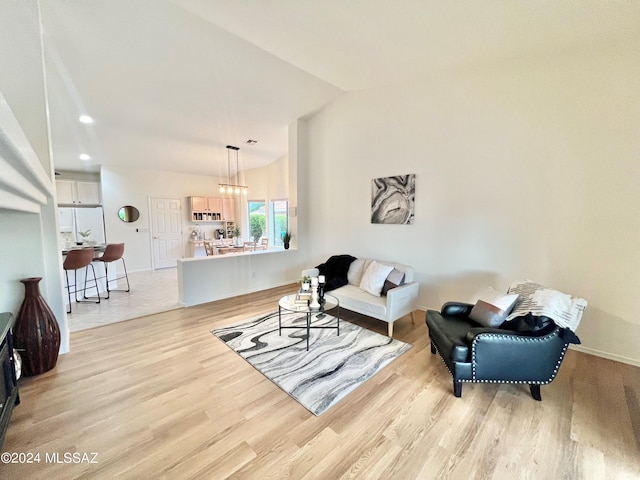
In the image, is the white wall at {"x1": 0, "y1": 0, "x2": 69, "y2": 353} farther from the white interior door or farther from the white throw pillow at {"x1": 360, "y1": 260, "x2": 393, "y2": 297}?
the white interior door

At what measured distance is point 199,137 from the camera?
538 centimetres

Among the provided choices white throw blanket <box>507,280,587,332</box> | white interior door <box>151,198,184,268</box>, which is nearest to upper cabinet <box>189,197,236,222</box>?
white interior door <box>151,198,184,268</box>

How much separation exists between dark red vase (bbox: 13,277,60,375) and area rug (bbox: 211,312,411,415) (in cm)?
147

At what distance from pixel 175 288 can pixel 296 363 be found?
383 centimetres

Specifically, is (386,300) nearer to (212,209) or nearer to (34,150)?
(34,150)

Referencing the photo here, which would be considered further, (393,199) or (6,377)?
(393,199)

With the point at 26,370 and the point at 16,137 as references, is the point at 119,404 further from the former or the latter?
the point at 16,137

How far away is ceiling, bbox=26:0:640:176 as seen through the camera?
7.85ft

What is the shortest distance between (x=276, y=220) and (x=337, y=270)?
410cm

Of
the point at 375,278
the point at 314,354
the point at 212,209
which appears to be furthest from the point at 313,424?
the point at 212,209

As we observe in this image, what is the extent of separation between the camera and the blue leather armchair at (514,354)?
2002 millimetres

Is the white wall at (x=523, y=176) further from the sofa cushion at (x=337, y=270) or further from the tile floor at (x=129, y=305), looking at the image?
the tile floor at (x=129, y=305)

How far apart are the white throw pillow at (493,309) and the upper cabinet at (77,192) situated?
8.88 meters

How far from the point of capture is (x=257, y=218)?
832cm
